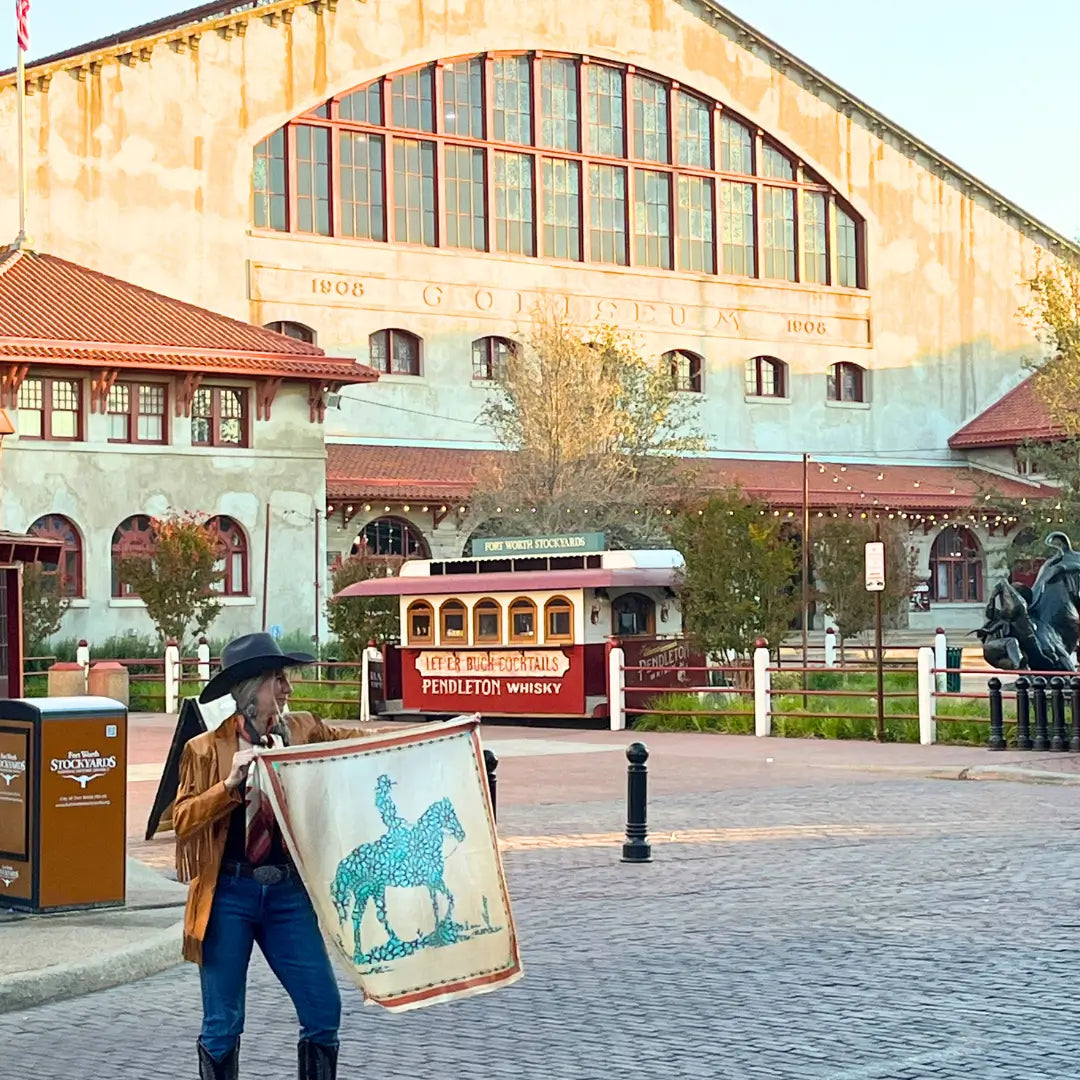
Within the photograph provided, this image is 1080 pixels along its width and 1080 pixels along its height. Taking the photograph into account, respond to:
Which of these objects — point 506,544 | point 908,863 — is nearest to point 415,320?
point 506,544

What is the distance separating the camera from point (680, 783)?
22.3m

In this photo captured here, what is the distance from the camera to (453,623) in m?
34.8

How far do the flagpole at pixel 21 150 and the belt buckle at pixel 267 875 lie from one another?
4232cm

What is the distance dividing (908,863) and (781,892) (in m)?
1.74

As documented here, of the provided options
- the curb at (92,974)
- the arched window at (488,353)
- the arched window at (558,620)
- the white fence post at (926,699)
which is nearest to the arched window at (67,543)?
the arched window at (488,353)

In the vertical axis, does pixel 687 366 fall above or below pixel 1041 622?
above

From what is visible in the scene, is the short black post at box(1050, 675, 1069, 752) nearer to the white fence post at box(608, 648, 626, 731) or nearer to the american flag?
the white fence post at box(608, 648, 626, 731)

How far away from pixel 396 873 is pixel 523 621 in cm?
2661

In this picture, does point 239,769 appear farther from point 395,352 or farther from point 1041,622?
point 395,352

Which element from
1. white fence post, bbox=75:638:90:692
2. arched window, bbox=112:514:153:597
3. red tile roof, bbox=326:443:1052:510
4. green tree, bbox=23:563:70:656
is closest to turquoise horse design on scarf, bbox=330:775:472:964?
white fence post, bbox=75:638:90:692

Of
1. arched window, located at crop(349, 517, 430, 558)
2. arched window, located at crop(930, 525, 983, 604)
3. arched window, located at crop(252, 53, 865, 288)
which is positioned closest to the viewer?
arched window, located at crop(349, 517, 430, 558)

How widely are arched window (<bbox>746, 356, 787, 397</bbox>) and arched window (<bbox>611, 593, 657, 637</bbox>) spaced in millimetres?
33258

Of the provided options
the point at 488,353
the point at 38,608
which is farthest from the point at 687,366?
the point at 38,608

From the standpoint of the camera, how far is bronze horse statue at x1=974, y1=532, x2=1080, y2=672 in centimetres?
3078
